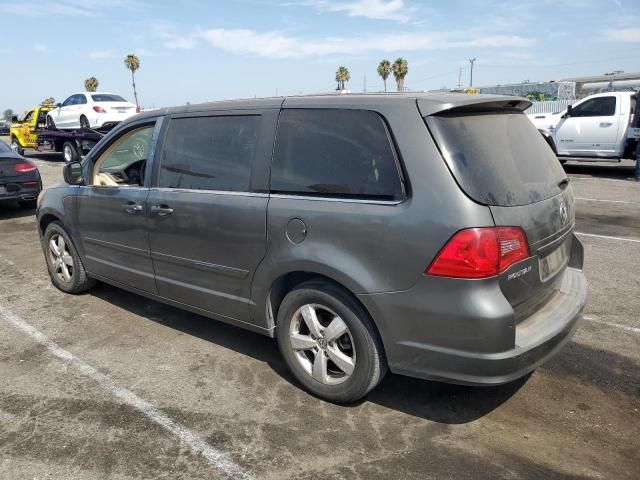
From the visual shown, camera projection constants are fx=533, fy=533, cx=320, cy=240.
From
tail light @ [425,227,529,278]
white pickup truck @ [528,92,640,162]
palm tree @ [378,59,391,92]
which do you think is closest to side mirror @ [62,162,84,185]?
tail light @ [425,227,529,278]

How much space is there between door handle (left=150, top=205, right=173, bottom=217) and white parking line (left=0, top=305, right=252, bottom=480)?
1.18 meters

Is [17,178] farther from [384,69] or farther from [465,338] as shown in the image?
[384,69]

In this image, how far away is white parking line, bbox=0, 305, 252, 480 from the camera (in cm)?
267

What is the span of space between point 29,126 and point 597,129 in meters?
20.6

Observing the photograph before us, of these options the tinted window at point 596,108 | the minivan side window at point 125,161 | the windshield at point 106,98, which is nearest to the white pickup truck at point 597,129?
the tinted window at point 596,108

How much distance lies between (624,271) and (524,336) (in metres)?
3.55

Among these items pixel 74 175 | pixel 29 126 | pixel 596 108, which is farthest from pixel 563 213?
pixel 29 126

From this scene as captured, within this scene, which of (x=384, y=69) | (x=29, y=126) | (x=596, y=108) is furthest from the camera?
(x=384, y=69)

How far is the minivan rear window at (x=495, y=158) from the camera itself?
2.66m

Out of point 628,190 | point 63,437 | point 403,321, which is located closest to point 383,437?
point 403,321

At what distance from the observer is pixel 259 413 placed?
3.11 metres

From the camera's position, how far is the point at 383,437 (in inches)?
113

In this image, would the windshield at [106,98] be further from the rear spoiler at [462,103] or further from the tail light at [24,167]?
the rear spoiler at [462,103]

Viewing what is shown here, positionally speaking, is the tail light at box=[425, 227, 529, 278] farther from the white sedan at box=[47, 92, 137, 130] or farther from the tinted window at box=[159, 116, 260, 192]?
the white sedan at box=[47, 92, 137, 130]
